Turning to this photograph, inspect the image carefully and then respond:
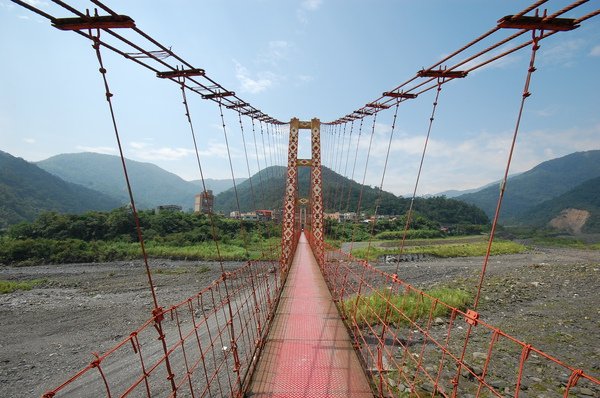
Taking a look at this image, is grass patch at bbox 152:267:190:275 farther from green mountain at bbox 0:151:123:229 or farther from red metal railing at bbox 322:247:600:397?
green mountain at bbox 0:151:123:229

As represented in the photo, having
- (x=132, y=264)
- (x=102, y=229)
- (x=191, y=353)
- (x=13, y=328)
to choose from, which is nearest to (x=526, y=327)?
(x=191, y=353)

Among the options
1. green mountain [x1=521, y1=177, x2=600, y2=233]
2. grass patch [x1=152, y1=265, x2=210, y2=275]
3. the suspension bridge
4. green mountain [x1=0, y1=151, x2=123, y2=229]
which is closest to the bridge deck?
the suspension bridge

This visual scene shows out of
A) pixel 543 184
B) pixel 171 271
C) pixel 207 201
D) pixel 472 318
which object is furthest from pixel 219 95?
pixel 543 184

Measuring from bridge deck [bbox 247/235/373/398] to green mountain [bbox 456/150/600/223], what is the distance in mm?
119935

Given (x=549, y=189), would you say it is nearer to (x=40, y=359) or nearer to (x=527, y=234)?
(x=527, y=234)

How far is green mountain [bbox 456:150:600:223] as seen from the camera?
122 metres

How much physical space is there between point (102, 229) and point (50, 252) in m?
5.20

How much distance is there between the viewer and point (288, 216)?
12961 mm

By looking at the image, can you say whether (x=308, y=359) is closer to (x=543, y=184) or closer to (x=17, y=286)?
(x=17, y=286)

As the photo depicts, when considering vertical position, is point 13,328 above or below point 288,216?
below

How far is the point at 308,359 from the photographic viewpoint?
3.59 m

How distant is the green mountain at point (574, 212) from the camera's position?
62.1m

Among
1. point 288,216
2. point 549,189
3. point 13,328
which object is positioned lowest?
point 13,328

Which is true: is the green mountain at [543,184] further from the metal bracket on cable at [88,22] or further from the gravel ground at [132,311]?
the metal bracket on cable at [88,22]
